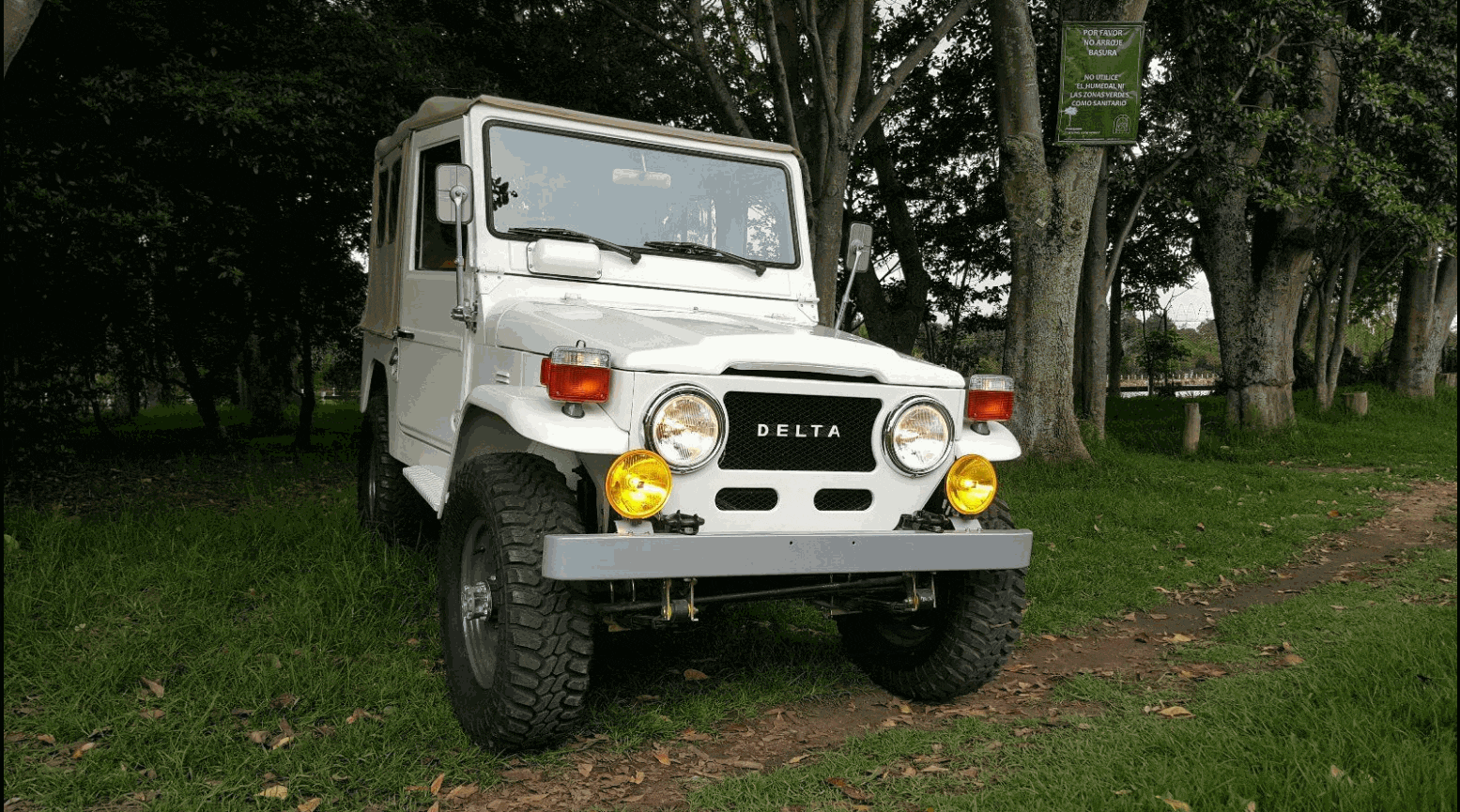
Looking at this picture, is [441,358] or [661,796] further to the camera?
[441,358]

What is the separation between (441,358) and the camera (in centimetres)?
491

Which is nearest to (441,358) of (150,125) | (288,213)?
(150,125)

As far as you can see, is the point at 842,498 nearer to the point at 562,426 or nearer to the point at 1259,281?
the point at 562,426

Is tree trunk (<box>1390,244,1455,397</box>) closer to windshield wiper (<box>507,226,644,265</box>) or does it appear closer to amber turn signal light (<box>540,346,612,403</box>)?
windshield wiper (<box>507,226,644,265</box>)

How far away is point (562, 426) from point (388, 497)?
10.3 ft

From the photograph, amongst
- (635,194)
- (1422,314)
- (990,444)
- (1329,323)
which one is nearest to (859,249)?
(635,194)

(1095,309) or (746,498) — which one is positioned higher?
(1095,309)

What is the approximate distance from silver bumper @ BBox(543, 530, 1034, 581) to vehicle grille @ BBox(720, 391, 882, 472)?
30 centimetres

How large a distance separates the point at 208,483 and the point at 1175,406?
15173mm

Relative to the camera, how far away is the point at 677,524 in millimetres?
3336

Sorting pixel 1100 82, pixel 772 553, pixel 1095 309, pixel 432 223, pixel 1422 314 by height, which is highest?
pixel 1100 82

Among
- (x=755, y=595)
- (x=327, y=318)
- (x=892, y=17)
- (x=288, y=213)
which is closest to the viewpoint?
(x=755, y=595)

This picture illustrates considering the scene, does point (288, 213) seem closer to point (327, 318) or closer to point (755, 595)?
point (327, 318)

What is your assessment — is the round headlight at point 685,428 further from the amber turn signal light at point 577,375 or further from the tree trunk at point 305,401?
the tree trunk at point 305,401
